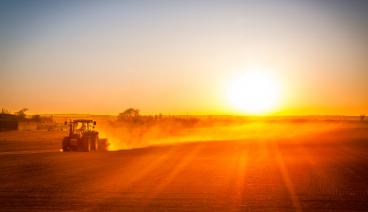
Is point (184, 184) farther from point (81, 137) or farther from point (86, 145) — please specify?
point (81, 137)

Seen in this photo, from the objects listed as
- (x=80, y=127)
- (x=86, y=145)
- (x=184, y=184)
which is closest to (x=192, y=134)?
(x=80, y=127)

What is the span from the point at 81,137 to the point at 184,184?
60.5 ft

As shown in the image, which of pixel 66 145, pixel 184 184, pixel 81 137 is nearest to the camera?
pixel 184 184

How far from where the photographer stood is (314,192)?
17688 millimetres

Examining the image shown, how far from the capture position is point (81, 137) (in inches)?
1435

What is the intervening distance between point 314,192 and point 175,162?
1218 cm

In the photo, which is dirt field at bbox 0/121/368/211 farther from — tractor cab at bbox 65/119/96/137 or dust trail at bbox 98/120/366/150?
dust trail at bbox 98/120/366/150

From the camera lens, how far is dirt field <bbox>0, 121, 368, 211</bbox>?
50.0ft

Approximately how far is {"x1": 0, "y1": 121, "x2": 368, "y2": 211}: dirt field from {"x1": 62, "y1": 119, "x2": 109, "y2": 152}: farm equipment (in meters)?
5.55

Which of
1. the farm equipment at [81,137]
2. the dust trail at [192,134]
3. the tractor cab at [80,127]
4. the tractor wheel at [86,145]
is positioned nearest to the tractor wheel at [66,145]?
the farm equipment at [81,137]

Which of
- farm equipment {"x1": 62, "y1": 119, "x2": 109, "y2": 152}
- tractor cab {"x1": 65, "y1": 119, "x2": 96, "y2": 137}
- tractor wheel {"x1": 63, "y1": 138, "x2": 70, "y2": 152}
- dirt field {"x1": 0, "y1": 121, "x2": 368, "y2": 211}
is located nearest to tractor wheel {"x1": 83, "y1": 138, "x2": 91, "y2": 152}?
farm equipment {"x1": 62, "y1": 119, "x2": 109, "y2": 152}

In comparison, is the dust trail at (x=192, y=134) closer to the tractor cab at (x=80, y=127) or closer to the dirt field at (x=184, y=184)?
the tractor cab at (x=80, y=127)

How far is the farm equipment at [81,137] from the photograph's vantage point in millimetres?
36156

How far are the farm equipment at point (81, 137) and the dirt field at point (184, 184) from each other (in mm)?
5547
